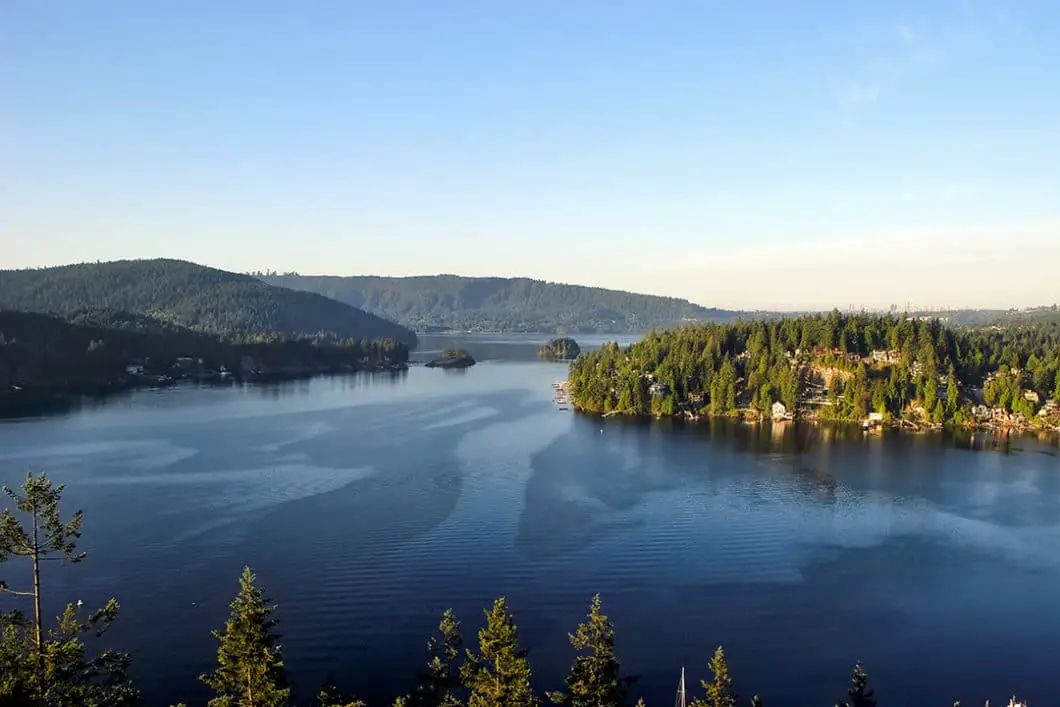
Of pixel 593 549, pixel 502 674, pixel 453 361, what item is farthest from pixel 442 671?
pixel 453 361

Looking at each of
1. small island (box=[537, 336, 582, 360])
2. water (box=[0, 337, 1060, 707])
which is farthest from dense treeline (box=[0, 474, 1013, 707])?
small island (box=[537, 336, 582, 360])

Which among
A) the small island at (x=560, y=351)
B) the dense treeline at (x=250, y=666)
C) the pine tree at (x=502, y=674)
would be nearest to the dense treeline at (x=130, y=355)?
the small island at (x=560, y=351)

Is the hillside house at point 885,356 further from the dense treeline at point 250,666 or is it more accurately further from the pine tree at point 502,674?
the pine tree at point 502,674

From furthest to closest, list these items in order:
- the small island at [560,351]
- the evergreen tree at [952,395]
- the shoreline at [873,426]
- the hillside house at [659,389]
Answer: the small island at [560,351], the hillside house at [659,389], the evergreen tree at [952,395], the shoreline at [873,426]

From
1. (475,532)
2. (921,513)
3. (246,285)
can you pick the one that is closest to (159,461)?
(475,532)

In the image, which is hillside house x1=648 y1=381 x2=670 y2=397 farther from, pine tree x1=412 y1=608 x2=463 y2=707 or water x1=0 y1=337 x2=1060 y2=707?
pine tree x1=412 y1=608 x2=463 y2=707

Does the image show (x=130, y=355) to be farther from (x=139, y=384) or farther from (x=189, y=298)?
(x=189, y=298)

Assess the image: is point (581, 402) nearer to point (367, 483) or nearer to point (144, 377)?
point (367, 483)
